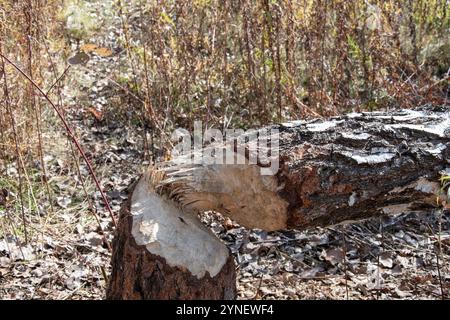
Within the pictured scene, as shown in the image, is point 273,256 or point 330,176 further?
point 273,256

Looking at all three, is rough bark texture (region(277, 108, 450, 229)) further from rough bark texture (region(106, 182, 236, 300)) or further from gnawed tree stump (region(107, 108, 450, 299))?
rough bark texture (region(106, 182, 236, 300))

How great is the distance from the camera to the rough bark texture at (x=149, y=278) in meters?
2.53

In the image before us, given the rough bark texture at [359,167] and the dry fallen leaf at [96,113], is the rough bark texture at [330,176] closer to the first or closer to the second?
the rough bark texture at [359,167]

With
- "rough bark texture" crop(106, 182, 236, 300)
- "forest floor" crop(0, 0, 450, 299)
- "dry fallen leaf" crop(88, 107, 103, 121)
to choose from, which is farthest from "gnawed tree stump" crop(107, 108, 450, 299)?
"dry fallen leaf" crop(88, 107, 103, 121)

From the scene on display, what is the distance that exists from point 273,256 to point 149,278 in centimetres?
123

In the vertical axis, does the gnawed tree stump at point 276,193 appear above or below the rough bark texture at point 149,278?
above

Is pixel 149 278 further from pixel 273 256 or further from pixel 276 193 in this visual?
pixel 273 256

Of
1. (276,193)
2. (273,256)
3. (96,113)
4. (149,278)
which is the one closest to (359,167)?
(276,193)

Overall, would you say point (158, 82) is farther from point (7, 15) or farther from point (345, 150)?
point (345, 150)

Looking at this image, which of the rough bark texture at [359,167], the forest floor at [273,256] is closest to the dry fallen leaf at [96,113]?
the forest floor at [273,256]

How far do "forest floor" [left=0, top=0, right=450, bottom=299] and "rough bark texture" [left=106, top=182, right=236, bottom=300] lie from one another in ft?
1.59

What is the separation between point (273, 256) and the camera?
3.63m

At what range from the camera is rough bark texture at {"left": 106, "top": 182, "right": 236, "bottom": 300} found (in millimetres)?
2525
